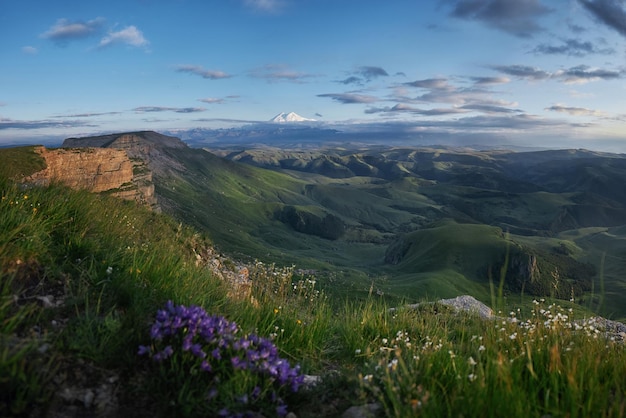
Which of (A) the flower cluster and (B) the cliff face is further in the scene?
(B) the cliff face

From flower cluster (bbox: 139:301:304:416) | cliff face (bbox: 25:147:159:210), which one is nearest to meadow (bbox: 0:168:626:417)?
flower cluster (bbox: 139:301:304:416)

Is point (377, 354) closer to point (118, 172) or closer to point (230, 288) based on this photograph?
point (230, 288)

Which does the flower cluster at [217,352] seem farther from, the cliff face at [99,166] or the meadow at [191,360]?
the cliff face at [99,166]

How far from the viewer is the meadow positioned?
3600mm

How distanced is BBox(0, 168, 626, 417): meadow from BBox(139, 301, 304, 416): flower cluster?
0.05 ft

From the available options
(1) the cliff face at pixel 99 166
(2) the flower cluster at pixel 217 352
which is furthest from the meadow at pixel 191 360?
(1) the cliff face at pixel 99 166

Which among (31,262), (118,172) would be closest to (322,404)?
(31,262)

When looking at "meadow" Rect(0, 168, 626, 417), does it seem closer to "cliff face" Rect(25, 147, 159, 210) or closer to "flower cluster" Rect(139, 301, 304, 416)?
"flower cluster" Rect(139, 301, 304, 416)

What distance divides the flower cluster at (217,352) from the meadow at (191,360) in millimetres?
15

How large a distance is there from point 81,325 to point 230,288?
3.07 metres

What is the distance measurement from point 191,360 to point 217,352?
258mm

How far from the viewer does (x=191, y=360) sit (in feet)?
13.1

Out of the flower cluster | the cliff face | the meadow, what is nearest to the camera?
the meadow

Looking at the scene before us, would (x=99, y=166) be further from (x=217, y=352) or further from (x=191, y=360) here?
(x=217, y=352)
